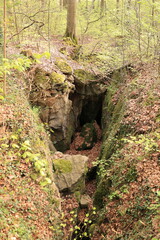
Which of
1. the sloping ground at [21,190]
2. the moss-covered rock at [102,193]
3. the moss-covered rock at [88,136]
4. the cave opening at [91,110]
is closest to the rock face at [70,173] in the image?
the moss-covered rock at [102,193]

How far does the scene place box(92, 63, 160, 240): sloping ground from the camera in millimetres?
4203

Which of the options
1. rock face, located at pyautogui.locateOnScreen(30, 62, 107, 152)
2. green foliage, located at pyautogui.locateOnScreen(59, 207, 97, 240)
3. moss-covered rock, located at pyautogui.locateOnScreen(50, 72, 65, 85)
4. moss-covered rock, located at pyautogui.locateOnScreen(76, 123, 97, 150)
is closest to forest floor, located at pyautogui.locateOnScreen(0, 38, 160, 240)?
green foliage, located at pyautogui.locateOnScreen(59, 207, 97, 240)

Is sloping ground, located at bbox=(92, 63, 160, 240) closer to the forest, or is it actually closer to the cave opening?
the forest

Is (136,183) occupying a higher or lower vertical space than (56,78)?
lower

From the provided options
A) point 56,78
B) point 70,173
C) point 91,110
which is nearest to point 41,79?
point 56,78

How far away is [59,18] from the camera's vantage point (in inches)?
704

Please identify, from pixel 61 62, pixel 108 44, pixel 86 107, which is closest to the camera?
pixel 61 62

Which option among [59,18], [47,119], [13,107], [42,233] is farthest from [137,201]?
[59,18]

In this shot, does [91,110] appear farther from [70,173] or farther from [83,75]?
[70,173]

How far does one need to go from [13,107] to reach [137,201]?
486 centimetres

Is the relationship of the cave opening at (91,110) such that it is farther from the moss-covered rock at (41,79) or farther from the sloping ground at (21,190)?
the sloping ground at (21,190)

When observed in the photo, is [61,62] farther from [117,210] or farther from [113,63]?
[117,210]

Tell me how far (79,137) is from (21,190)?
10014mm

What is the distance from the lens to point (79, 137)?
14648mm
